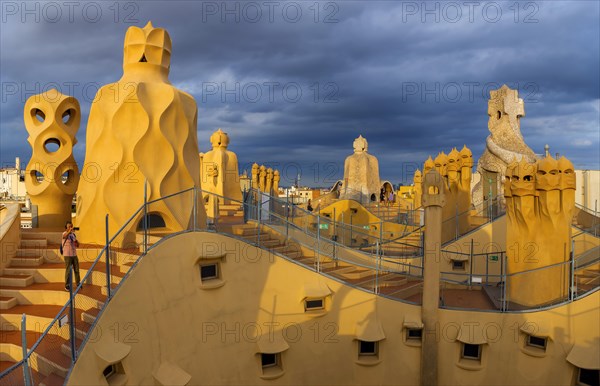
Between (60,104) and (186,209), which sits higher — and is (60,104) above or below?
above

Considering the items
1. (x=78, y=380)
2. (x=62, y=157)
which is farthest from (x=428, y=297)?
(x=62, y=157)

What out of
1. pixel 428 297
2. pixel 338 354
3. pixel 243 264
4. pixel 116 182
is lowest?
pixel 338 354

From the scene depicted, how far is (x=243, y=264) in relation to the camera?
1035cm

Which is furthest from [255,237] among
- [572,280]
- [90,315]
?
[572,280]

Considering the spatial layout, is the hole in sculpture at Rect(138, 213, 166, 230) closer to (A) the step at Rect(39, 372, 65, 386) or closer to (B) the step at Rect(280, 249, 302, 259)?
(B) the step at Rect(280, 249, 302, 259)

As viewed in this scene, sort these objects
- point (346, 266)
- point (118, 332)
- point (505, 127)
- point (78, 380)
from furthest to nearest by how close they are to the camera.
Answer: point (505, 127) → point (346, 266) → point (118, 332) → point (78, 380)

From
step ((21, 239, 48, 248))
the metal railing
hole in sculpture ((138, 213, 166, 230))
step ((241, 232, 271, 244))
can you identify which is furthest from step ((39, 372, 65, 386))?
hole in sculpture ((138, 213, 166, 230))

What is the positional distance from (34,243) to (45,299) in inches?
112

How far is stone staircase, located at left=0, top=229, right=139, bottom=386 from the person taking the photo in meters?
6.53

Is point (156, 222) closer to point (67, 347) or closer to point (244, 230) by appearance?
point (244, 230)

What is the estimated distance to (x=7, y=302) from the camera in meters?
8.23

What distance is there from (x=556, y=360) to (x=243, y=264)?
8451 mm

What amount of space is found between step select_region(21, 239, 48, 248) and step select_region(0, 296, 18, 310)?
2.39 metres

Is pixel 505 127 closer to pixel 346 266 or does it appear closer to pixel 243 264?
pixel 346 266
